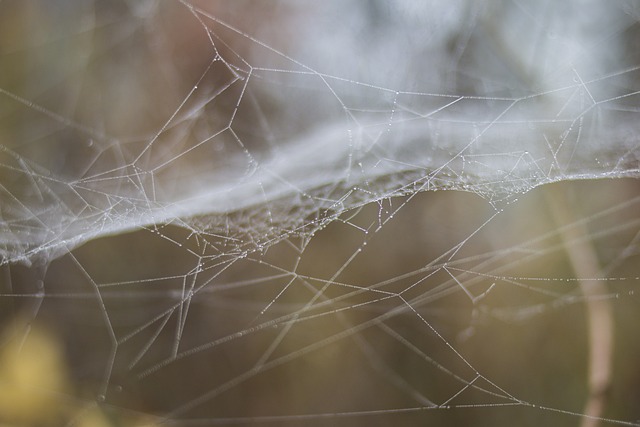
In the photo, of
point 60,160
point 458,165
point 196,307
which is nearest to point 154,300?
point 196,307

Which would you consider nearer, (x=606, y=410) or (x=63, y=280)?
(x=606, y=410)

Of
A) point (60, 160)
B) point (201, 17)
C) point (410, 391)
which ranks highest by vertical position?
point (201, 17)

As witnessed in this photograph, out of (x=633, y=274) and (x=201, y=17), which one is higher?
(x=201, y=17)

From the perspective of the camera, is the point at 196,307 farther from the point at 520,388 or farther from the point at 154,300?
the point at 520,388
